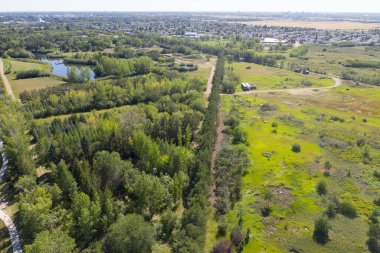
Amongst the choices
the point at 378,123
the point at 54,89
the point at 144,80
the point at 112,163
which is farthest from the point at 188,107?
the point at 378,123

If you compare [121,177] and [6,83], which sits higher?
[121,177]

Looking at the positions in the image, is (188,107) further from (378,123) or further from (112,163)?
(378,123)

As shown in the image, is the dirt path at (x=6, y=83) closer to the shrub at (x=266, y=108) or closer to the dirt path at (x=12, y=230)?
the dirt path at (x=12, y=230)

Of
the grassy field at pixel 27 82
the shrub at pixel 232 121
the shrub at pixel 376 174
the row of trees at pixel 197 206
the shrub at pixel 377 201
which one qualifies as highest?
the row of trees at pixel 197 206

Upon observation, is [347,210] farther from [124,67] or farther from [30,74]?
[30,74]

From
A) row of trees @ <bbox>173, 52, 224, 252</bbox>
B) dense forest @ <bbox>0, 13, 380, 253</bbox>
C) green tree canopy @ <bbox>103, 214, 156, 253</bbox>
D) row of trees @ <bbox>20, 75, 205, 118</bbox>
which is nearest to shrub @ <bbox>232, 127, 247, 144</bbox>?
dense forest @ <bbox>0, 13, 380, 253</bbox>

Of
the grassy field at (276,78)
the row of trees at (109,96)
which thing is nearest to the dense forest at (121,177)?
the row of trees at (109,96)

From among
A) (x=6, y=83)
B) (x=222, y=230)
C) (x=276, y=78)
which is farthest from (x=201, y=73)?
(x=222, y=230)
